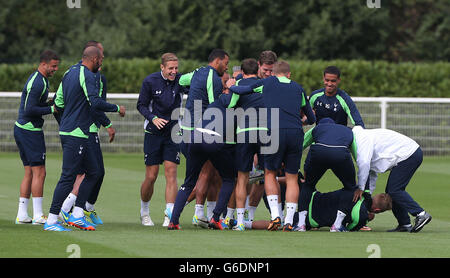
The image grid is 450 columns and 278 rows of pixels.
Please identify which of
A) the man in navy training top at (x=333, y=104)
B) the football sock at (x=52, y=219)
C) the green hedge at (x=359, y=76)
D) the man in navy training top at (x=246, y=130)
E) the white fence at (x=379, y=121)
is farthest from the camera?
the green hedge at (x=359, y=76)

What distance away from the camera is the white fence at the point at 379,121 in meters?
26.5

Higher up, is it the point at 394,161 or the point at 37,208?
the point at 394,161

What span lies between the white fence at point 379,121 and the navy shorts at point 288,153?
14.5 meters

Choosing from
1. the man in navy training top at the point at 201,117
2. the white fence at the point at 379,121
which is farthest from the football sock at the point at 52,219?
the white fence at the point at 379,121

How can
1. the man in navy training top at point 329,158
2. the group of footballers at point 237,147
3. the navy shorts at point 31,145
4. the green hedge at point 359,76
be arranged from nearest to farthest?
the group of footballers at point 237,147, the man in navy training top at point 329,158, the navy shorts at point 31,145, the green hedge at point 359,76

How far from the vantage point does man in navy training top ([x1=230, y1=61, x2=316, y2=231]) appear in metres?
12.1

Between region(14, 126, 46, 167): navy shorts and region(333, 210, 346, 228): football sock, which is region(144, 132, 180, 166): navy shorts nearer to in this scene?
region(14, 126, 46, 167): navy shorts

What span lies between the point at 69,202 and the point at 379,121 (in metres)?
15.2

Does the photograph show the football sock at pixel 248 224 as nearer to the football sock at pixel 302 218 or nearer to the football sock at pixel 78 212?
the football sock at pixel 302 218

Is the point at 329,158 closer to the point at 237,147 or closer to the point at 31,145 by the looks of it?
the point at 237,147

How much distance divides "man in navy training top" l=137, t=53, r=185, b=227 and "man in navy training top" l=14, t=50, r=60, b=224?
121 cm

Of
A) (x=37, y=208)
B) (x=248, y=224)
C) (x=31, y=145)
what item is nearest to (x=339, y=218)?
(x=248, y=224)

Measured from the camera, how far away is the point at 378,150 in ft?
40.7

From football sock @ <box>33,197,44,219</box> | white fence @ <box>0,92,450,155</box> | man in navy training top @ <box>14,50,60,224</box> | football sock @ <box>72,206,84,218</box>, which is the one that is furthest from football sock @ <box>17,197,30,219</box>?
white fence @ <box>0,92,450,155</box>
